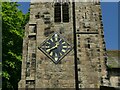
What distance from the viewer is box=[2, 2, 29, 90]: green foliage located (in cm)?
2115

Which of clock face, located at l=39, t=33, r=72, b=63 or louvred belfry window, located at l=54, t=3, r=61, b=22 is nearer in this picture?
clock face, located at l=39, t=33, r=72, b=63

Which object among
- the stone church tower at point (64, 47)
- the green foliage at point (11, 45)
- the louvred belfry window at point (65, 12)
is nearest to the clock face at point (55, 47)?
the stone church tower at point (64, 47)

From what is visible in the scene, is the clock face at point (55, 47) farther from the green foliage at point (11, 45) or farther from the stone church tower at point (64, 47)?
the green foliage at point (11, 45)

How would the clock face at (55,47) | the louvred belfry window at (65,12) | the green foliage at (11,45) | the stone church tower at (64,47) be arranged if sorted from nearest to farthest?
the stone church tower at (64,47)
the clock face at (55,47)
the louvred belfry window at (65,12)
the green foliage at (11,45)

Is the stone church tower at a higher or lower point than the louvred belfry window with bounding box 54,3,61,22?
lower

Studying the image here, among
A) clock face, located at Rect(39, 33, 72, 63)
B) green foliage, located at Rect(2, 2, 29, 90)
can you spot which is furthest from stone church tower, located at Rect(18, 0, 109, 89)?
green foliage, located at Rect(2, 2, 29, 90)

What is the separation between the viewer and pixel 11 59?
2158 centimetres

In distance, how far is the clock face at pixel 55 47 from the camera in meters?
18.7

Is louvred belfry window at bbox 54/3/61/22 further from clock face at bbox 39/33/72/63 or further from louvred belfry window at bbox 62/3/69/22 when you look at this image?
clock face at bbox 39/33/72/63

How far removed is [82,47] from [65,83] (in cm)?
253

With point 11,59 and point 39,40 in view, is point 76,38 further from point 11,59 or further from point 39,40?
point 11,59

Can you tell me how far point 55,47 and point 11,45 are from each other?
4667 mm

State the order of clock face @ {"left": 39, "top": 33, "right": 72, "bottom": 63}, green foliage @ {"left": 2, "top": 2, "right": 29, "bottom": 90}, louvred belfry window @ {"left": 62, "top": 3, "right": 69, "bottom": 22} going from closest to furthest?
clock face @ {"left": 39, "top": 33, "right": 72, "bottom": 63} → louvred belfry window @ {"left": 62, "top": 3, "right": 69, "bottom": 22} → green foliage @ {"left": 2, "top": 2, "right": 29, "bottom": 90}

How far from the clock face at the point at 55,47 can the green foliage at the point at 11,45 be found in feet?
11.0
